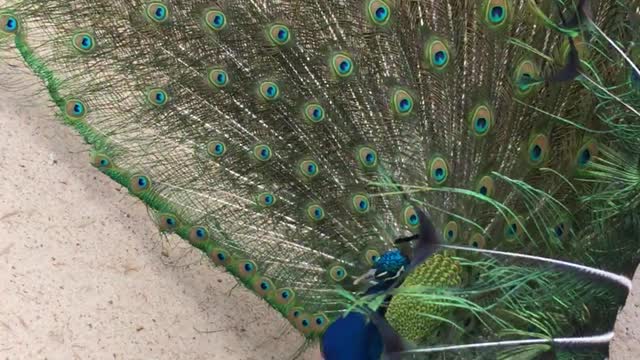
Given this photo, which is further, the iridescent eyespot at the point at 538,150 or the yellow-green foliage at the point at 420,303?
the iridescent eyespot at the point at 538,150

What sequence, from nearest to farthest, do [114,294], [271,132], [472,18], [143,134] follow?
1. [472,18]
2. [271,132]
3. [143,134]
4. [114,294]

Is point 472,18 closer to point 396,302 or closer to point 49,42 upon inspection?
point 396,302

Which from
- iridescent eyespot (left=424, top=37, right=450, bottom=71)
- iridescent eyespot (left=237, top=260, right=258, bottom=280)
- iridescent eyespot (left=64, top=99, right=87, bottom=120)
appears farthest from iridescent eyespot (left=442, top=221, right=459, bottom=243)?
iridescent eyespot (left=64, top=99, right=87, bottom=120)

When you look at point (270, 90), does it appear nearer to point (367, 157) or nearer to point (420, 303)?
point (367, 157)

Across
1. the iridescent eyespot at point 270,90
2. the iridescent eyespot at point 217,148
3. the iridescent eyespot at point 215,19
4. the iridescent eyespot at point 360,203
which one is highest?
the iridescent eyespot at point 215,19

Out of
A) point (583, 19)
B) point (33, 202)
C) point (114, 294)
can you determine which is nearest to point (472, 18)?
point (583, 19)

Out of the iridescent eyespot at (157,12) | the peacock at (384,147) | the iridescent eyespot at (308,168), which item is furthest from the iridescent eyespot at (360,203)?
the iridescent eyespot at (157,12)

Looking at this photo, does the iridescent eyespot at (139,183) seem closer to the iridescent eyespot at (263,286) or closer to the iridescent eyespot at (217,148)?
the iridescent eyespot at (217,148)
